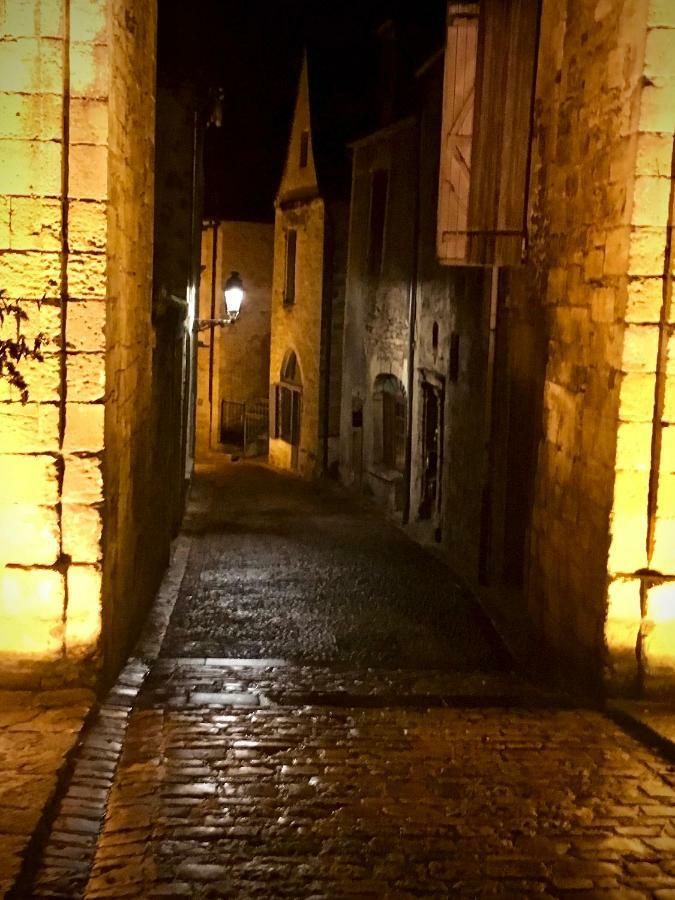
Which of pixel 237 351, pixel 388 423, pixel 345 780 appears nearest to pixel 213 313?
pixel 237 351

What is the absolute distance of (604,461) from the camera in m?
6.07

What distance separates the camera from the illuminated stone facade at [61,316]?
534cm

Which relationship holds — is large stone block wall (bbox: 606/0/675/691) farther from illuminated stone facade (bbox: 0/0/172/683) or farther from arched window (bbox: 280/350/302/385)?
arched window (bbox: 280/350/302/385)

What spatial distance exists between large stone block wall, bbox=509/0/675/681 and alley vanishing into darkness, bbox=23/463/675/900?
720 millimetres

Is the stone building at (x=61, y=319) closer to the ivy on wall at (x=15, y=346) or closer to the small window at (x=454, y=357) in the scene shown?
the ivy on wall at (x=15, y=346)

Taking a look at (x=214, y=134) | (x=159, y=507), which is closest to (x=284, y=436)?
(x=214, y=134)

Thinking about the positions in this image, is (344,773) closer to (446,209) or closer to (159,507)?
(159,507)

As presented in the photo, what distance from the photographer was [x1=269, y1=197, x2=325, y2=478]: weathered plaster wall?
20641mm

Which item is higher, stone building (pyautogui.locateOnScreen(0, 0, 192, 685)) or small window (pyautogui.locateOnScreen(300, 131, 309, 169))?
small window (pyautogui.locateOnScreen(300, 131, 309, 169))

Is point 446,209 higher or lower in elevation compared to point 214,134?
lower

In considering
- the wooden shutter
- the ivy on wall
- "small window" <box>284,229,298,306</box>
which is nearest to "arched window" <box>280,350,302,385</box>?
"small window" <box>284,229,298,306</box>

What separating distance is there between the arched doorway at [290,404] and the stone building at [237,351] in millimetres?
2978

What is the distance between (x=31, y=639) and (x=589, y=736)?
3.15 m

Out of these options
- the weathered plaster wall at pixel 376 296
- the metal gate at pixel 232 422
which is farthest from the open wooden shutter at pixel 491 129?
the metal gate at pixel 232 422
